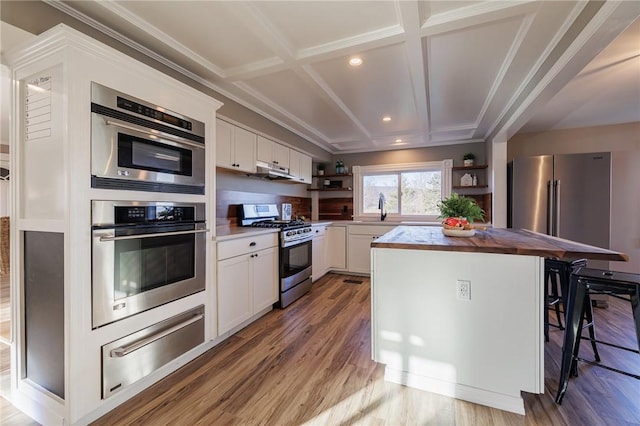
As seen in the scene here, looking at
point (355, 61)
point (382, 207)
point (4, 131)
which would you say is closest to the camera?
point (355, 61)

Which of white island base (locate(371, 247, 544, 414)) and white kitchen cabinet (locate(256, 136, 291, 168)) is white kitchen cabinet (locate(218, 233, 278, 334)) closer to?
white kitchen cabinet (locate(256, 136, 291, 168))

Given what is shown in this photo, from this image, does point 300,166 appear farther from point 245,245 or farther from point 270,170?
point 245,245

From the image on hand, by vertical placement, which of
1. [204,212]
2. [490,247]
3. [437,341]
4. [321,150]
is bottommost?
[437,341]

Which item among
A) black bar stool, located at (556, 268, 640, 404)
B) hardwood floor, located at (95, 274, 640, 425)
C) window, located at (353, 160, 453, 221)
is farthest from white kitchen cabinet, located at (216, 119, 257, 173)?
black bar stool, located at (556, 268, 640, 404)

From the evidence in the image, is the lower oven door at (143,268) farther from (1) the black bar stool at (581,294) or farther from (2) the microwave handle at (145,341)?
(1) the black bar stool at (581,294)

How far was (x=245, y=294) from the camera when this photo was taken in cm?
256

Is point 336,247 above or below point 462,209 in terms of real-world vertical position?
below

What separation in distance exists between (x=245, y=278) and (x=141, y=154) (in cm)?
137

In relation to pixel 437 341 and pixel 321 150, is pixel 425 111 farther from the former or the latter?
pixel 437 341

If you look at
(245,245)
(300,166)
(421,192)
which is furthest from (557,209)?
(245,245)

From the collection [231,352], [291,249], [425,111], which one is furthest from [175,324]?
[425,111]

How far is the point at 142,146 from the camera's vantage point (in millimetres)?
1692

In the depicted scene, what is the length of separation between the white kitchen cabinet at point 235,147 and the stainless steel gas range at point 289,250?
0.65 metres

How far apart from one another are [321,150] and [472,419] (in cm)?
430
